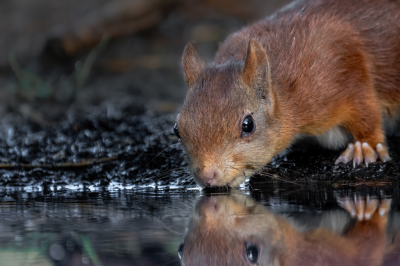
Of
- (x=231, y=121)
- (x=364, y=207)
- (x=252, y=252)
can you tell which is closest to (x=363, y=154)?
(x=231, y=121)

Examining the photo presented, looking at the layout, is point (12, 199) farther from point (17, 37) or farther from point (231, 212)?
point (17, 37)

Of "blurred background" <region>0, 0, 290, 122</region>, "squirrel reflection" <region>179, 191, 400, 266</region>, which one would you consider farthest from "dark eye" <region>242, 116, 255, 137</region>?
"blurred background" <region>0, 0, 290, 122</region>

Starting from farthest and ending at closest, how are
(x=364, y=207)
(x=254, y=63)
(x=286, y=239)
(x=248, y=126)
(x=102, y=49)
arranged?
1. (x=102, y=49)
2. (x=254, y=63)
3. (x=248, y=126)
4. (x=364, y=207)
5. (x=286, y=239)

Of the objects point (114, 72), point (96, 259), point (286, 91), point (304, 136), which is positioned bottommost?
point (96, 259)

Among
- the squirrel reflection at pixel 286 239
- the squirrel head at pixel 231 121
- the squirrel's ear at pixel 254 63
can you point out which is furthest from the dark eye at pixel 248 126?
the squirrel reflection at pixel 286 239

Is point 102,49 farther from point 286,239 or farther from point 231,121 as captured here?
point 286,239

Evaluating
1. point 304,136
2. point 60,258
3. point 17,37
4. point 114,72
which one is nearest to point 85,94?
point 114,72

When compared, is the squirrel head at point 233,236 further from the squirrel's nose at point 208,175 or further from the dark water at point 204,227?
the squirrel's nose at point 208,175

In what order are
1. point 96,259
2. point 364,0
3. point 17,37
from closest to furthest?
point 96,259
point 364,0
point 17,37
